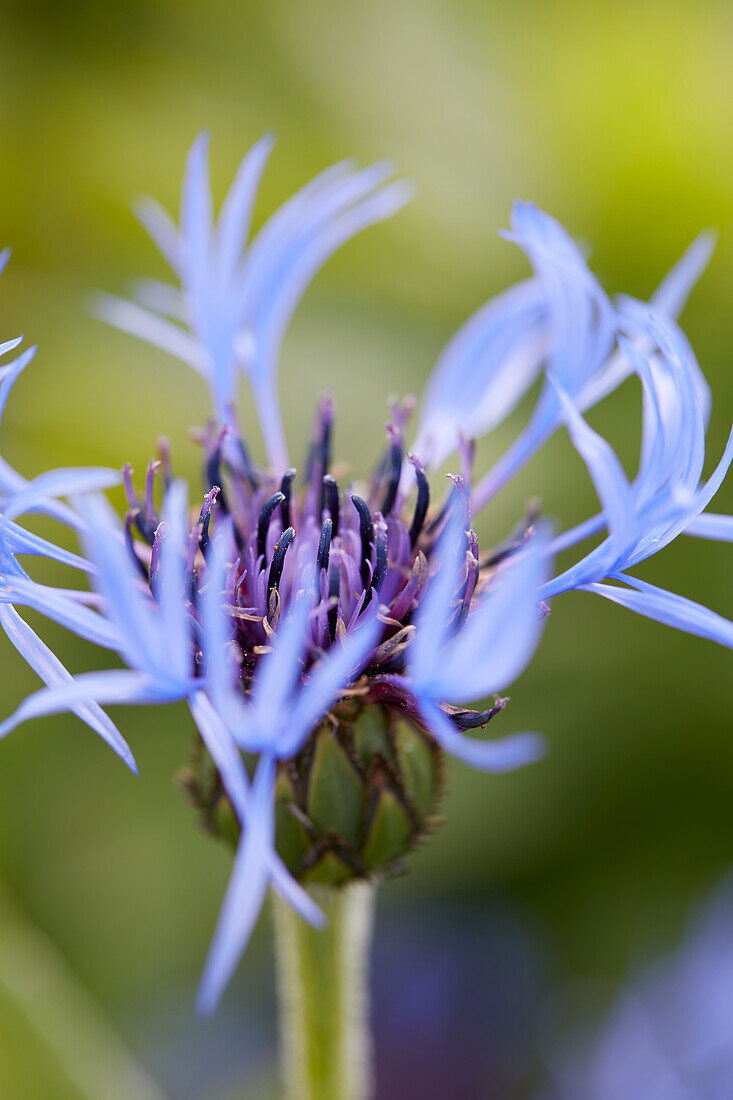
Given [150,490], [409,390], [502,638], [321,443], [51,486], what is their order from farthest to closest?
1. [409,390]
2. [321,443]
3. [150,490]
4. [51,486]
5. [502,638]

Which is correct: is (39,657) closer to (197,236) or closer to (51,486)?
(51,486)

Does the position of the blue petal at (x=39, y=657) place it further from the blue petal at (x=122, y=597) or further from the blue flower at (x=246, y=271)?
the blue flower at (x=246, y=271)

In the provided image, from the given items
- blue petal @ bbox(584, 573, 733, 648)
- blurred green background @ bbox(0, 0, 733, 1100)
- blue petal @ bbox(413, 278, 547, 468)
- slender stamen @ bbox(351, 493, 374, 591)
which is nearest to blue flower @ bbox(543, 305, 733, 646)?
blue petal @ bbox(584, 573, 733, 648)

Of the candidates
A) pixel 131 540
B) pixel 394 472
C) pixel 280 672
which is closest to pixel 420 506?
pixel 394 472

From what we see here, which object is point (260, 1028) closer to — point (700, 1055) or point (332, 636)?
point (700, 1055)

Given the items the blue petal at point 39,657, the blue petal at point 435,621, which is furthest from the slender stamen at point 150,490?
the blue petal at point 435,621

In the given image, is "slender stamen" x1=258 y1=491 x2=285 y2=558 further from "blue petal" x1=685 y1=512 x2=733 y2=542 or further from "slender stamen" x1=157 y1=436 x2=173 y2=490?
"blue petal" x1=685 y1=512 x2=733 y2=542

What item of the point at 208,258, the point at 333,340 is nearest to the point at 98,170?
the point at 333,340
